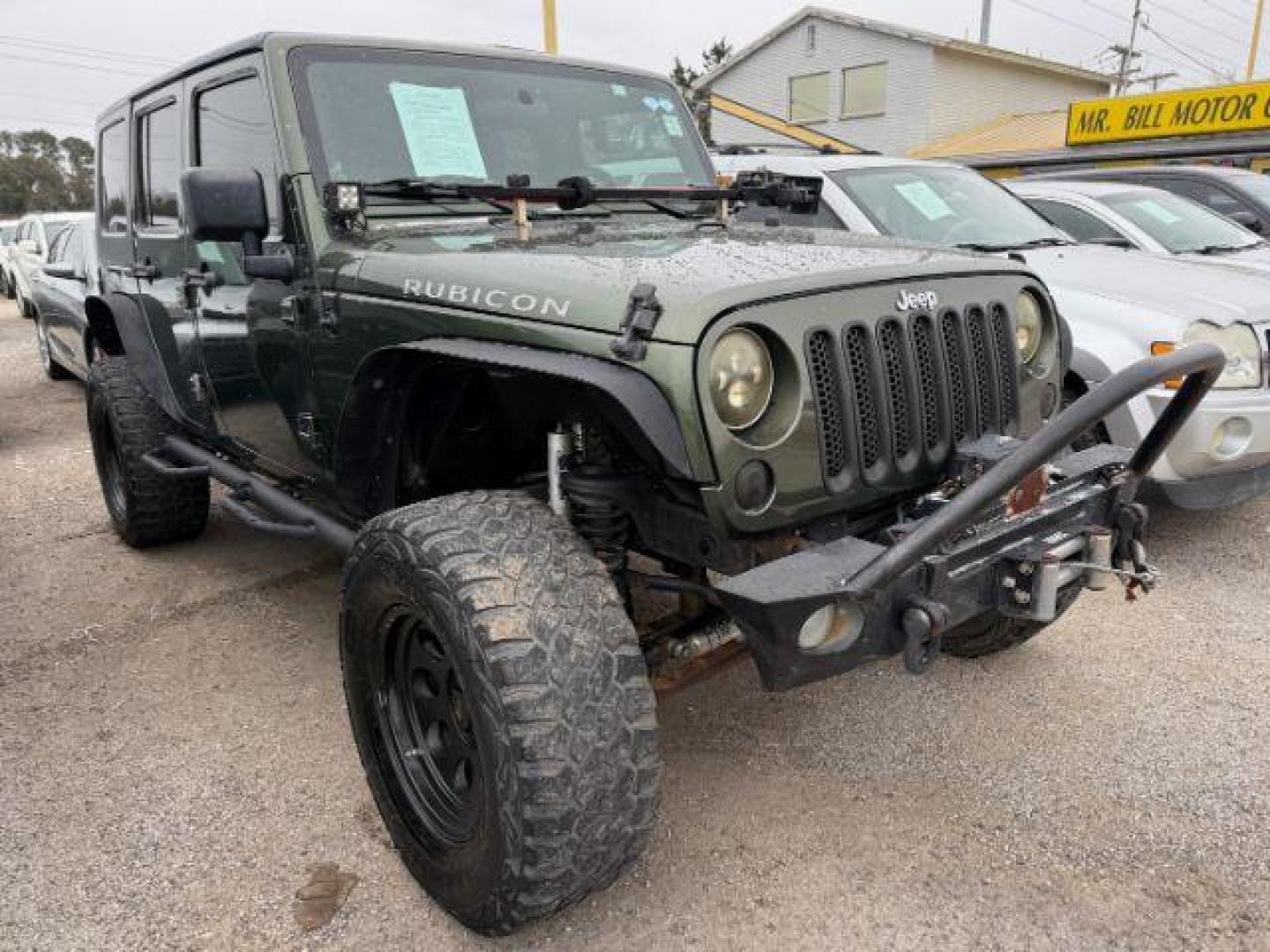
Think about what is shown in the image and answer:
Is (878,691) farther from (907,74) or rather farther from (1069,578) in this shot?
(907,74)

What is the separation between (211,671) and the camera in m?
3.67

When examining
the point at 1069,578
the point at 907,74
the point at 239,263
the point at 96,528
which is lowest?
the point at 96,528

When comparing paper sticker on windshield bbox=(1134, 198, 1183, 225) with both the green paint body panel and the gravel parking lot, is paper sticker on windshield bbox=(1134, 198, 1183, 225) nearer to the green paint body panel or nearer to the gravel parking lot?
the gravel parking lot

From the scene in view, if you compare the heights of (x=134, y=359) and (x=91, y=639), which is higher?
(x=134, y=359)

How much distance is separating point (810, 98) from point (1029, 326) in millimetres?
29545

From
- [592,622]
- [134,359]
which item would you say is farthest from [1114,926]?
[134,359]

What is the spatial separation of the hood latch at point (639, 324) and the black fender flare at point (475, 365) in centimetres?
4

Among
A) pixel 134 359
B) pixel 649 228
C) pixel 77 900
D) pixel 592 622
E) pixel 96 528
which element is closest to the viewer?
pixel 592 622

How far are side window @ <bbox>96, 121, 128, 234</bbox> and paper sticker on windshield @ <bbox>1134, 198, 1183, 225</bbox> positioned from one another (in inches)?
256

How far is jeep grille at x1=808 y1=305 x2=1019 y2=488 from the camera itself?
6.89 feet

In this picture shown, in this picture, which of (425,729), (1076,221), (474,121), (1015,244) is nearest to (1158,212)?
(1076,221)

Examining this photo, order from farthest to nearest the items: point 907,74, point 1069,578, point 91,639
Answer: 1. point 907,74
2. point 91,639
3. point 1069,578

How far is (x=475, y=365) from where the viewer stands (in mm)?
2340

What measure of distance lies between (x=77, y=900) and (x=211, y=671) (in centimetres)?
127
